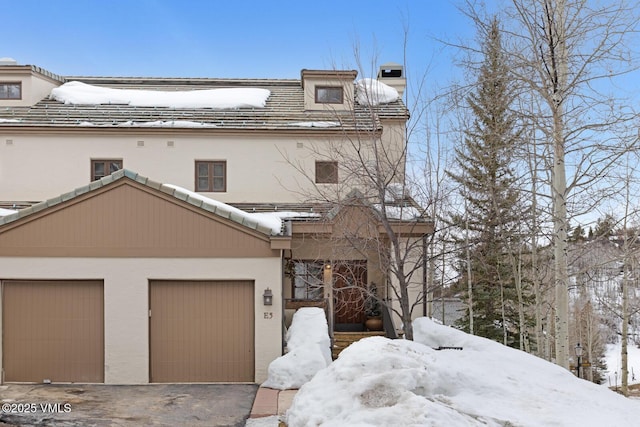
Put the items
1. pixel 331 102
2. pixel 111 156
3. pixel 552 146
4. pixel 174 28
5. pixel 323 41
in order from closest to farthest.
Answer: pixel 552 146 → pixel 323 41 → pixel 111 156 → pixel 331 102 → pixel 174 28

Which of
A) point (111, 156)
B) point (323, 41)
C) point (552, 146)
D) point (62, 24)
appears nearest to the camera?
point (552, 146)

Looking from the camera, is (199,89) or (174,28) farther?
(174,28)

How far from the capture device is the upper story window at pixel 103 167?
51.2 ft

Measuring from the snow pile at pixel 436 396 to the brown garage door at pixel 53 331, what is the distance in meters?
6.41

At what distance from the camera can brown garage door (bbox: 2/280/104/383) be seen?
10.6m

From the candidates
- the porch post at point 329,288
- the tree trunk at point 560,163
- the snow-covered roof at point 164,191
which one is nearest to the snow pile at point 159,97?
the snow-covered roof at point 164,191

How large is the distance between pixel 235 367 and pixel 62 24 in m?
19.0

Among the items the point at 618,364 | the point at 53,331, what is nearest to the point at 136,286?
the point at 53,331

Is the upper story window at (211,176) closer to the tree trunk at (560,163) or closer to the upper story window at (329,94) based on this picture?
the upper story window at (329,94)

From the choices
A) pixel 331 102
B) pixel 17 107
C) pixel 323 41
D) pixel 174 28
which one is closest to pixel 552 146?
pixel 323 41

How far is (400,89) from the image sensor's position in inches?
766

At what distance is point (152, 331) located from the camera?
10.7 m

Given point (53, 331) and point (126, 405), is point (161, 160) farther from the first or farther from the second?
point (126, 405)

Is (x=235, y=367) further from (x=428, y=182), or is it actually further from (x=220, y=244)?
(x=428, y=182)
